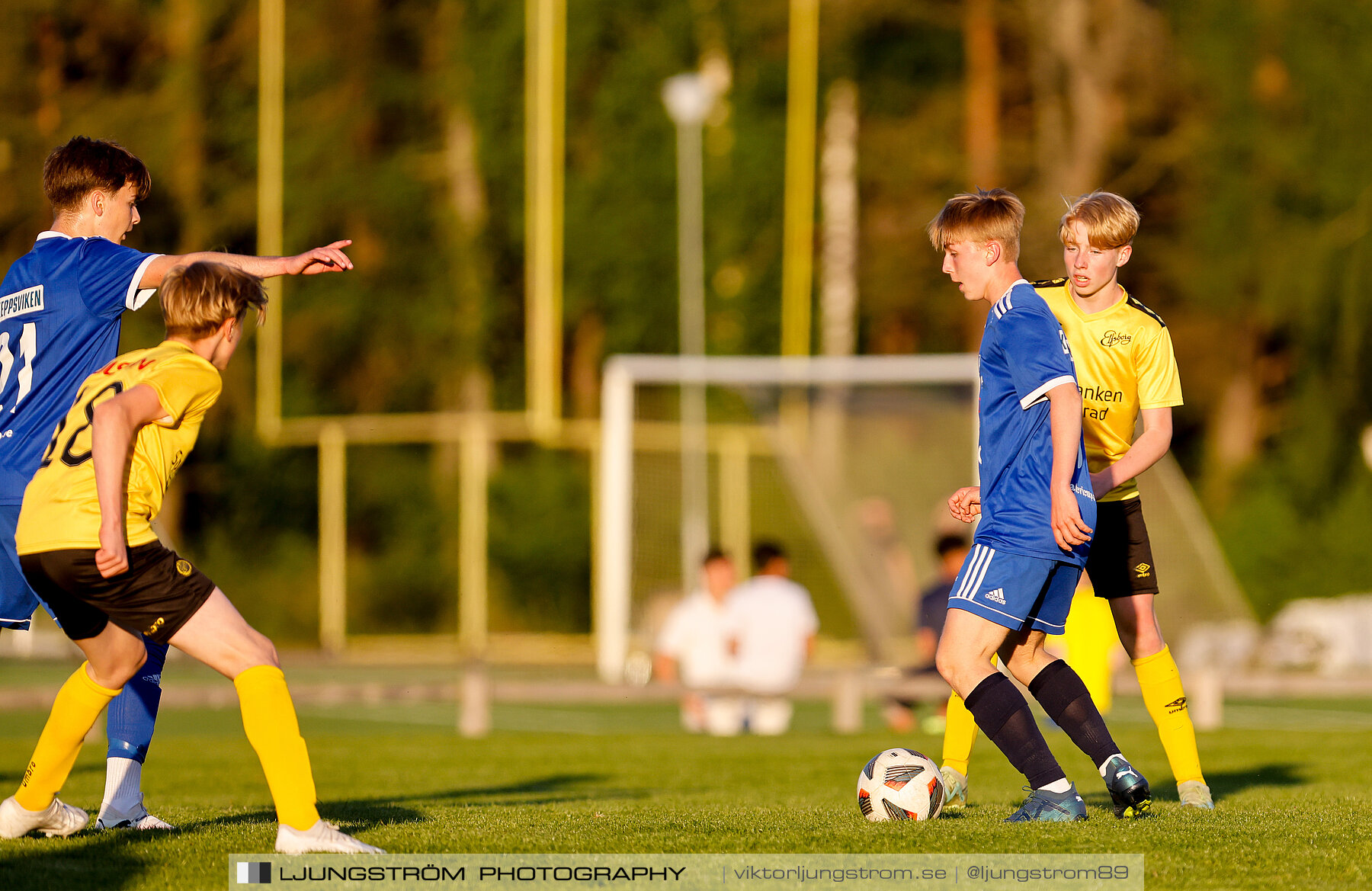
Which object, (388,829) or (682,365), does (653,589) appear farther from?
(388,829)

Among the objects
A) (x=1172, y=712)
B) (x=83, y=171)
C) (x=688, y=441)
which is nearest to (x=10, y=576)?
(x=83, y=171)

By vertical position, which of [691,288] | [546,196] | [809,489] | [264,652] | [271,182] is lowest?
[809,489]

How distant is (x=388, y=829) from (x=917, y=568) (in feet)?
53.5

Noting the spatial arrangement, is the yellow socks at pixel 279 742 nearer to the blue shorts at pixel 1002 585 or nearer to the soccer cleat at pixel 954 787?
the blue shorts at pixel 1002 585

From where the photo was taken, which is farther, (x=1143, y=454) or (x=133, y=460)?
(x=1143, y=454)

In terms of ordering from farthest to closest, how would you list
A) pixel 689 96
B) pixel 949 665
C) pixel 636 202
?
1. pixel 636 202
2. pixel 689 96
3. pixel 949 665

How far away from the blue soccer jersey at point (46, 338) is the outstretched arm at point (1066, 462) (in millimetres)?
2876

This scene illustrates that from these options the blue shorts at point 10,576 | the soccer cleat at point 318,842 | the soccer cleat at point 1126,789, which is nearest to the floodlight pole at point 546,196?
the blue shorts at point 10,576

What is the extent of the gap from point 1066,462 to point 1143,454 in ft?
2.68

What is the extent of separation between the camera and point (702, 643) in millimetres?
15031

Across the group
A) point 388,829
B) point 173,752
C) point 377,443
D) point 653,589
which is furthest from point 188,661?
point 388,829

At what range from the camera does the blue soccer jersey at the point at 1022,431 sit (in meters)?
5.61

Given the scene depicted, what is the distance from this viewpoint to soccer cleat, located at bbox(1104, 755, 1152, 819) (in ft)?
18.9

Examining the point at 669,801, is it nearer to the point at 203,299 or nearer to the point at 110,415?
the point at 203,299
